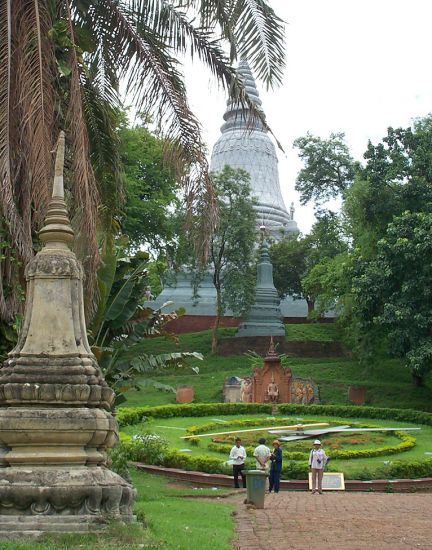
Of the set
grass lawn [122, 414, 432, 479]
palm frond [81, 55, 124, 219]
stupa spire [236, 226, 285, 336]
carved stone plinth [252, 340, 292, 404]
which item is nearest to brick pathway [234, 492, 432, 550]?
grass lawn [122, 414, 432, 479]

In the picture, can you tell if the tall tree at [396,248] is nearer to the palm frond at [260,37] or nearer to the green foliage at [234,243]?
the green foliage at [234,243]

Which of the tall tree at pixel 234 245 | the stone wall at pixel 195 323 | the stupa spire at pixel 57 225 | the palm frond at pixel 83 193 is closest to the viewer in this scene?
the stupa spire at pixel 57 225

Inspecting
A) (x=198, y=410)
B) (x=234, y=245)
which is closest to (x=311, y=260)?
(x=234, y=245)

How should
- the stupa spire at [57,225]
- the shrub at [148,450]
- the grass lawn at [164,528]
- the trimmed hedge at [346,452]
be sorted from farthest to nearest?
the trimmed hedge at [346,452], the shrub at [148,450], the stupa spire at [57,225], the grass lawn at [164,528]

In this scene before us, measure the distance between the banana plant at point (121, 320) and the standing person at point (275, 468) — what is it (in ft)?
8.95

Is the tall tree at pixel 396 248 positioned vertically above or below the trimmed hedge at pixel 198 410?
above

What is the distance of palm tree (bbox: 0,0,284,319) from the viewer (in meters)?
8.75

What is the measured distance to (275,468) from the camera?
1502cm

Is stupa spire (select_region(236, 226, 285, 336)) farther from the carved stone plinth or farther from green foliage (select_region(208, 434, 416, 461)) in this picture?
green foliage (select_region(208, 434, 416, 461))

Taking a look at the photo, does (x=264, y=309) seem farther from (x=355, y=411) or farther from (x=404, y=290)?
(x=404, y=290)

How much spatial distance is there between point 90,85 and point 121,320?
4.18m

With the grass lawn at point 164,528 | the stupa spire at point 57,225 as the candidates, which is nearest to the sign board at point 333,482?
the grass lawn at point 164,528

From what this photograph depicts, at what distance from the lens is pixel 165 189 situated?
35.7 metres

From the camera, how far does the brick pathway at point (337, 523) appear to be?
8289 millimetres
